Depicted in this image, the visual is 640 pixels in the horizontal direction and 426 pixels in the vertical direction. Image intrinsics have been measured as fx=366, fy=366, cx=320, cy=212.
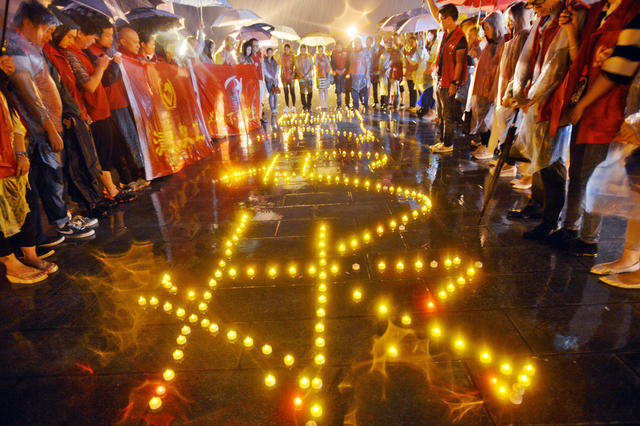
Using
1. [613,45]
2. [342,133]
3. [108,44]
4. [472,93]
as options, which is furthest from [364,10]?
[613,45]

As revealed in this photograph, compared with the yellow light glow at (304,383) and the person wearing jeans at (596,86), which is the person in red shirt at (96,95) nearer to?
the yellow light glow at (304,383)

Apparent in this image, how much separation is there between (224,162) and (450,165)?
13.3 feet

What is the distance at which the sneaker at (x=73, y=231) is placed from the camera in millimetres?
3922

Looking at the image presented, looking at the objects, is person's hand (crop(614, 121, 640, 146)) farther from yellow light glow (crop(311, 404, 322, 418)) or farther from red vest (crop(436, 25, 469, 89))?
red vest (crop(436, 25, 469, 89))

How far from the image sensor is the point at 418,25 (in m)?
12.1

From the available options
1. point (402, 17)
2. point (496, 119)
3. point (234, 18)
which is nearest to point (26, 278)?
point (496, 119)

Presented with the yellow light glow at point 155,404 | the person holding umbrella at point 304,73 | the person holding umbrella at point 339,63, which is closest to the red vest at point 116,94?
the yellow light glow at point 155,404

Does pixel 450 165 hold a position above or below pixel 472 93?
below

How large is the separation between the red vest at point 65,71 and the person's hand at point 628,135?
518 centimetres

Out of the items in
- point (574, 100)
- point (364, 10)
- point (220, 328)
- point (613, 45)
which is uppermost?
point (364, 10)

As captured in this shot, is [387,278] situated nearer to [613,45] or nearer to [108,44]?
[613,45]

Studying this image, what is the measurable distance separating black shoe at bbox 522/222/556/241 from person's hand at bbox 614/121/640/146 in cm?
105

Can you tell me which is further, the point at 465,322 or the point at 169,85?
the point at 169,85

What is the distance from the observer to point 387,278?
2.88 meters
